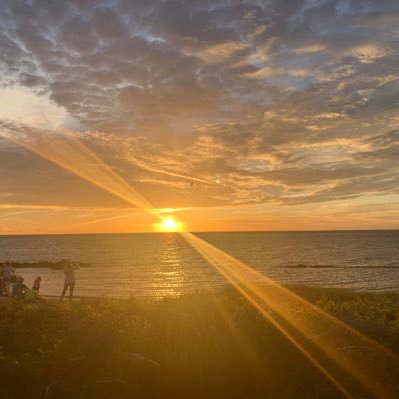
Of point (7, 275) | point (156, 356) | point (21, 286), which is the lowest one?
point (156, 356)

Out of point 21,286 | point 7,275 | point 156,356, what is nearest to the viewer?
point 156,356

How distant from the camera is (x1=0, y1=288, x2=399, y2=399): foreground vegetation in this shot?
28.8 feet

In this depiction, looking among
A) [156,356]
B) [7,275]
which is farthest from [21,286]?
[156,356]

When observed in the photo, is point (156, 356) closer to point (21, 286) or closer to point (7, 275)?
point (21, 286)

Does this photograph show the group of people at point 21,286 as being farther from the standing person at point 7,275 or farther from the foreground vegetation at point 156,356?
the foreground vegetation at point 156,356

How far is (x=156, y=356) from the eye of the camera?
9797mm

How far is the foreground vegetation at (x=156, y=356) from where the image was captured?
879 centimetres

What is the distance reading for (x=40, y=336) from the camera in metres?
10.9

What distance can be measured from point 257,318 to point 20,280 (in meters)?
14.2

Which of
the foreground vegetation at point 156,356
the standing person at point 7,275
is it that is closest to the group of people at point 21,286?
the standing person at point 7,275

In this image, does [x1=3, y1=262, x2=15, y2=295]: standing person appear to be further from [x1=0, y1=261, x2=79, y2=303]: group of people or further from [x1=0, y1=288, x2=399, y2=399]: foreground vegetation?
[x1=0, y1=288, x2=399, y2=399]: foreground vegetation

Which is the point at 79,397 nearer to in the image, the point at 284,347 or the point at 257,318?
the point at 284,347

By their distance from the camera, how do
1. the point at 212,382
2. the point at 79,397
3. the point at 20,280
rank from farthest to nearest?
the point at 20,280 → the point at 212,382 → the point at 79,397

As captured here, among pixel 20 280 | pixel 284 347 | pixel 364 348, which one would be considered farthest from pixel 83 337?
pixel 20 280
